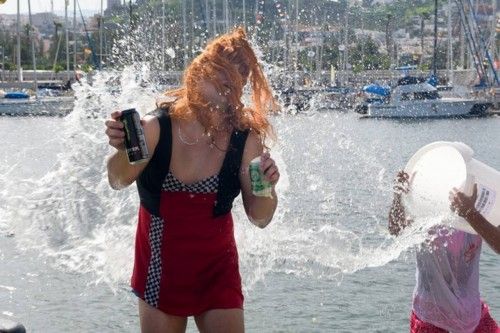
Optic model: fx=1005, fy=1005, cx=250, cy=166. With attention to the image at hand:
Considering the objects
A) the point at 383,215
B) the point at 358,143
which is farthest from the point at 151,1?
the point at 383,215

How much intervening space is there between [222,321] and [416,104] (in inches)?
2149

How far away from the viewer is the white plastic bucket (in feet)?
13.4

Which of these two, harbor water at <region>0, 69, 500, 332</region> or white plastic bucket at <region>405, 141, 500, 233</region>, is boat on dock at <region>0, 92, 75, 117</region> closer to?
harbor water at <region>0, 69, 500, 332</region>

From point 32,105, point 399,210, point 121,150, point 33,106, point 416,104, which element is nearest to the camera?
point 121,150

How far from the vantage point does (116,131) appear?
12.0ft

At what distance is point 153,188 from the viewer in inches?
149

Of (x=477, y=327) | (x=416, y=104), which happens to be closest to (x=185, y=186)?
(x=477, y=327)

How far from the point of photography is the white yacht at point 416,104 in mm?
56938

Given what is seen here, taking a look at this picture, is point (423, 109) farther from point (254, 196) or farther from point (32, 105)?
point (254, 196)

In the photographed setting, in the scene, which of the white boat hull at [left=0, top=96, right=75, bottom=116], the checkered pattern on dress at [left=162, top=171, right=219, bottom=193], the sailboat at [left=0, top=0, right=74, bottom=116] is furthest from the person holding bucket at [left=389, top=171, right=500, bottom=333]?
the white boat hull at [left=0, top=96, right=75, bottom=116]

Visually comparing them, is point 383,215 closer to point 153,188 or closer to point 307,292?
point 307,292

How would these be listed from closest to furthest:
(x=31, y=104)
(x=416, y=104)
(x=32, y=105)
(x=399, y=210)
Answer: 1. (x=399, y=210)
2. (x=416, y=104)
3. (x=32, y=105)
4. (x=31, y=104)

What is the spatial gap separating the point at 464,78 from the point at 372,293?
60754mm

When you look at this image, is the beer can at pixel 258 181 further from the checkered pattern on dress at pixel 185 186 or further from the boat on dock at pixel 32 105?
the boat on dock at pixel 32 105
